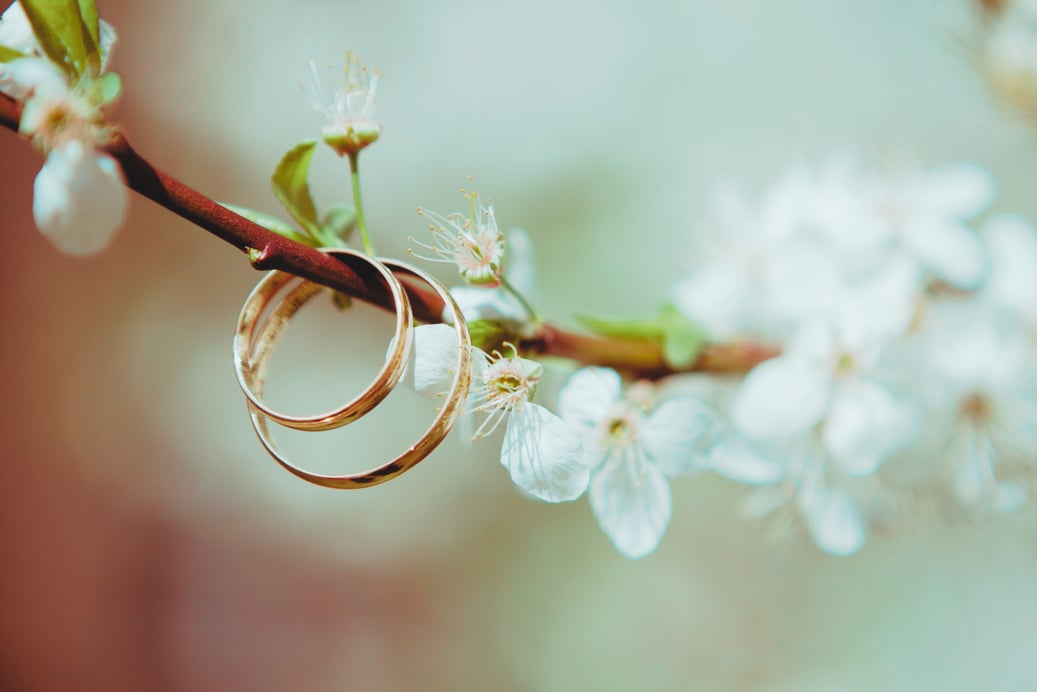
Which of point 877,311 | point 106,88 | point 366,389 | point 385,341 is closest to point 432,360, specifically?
point 366,389

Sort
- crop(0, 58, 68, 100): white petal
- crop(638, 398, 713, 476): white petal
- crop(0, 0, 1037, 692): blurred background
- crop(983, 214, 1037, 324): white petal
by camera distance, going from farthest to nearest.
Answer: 1. crop(0, 0, 1037, 692): blurred background
2. crop(983, 214, 1037, 324): white petal
3. crop(638, 398, 713, 476): white petal
4. crop(0, 58, 68, 100): white petal

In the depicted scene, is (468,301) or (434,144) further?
(434,144)

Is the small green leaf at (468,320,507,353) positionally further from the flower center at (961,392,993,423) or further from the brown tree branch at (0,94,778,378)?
the flower center at (961,392,993,423)

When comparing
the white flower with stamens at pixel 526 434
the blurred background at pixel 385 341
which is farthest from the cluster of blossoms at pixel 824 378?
the blurred background at pixel 385 341

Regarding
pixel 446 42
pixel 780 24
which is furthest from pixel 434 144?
pixel 780 24

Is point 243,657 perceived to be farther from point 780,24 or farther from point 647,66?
point 780,24

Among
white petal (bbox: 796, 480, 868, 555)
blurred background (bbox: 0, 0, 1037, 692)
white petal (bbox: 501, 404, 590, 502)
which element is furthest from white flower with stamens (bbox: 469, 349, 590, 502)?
blurred background (bbox: 0, 0, 1037, 692)
